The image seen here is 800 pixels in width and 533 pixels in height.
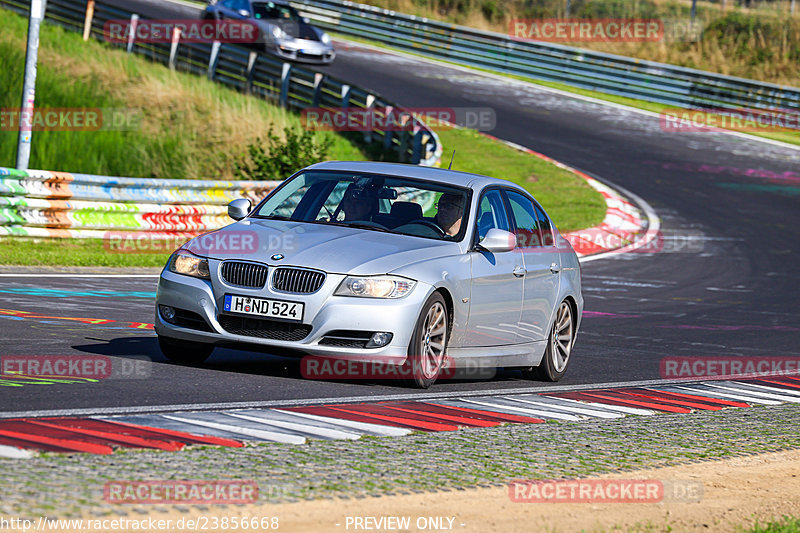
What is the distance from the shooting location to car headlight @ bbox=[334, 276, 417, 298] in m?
8.41

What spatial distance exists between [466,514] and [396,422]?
6.84ft

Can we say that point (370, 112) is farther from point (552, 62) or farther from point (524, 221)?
point (524, 221)

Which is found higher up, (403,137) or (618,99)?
(618,99)

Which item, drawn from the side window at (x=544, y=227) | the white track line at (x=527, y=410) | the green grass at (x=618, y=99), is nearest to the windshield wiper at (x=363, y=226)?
the white track line at (x=527, y=410)

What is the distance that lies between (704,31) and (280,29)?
1919 cm

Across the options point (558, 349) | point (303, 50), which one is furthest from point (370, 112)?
point (558, 349)

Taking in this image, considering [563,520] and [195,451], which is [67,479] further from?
[563,520]

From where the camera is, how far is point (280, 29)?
114 feet

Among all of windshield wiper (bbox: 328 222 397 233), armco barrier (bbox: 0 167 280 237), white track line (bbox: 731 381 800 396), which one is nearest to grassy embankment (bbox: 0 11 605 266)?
armco barrier (bbox: 0 167 280 237)

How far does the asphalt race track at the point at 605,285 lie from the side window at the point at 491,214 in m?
1.26

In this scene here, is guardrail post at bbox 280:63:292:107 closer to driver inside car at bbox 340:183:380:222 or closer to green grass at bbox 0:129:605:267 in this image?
green grass at bbox 0:129:605:267

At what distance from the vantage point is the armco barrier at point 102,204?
17.1m

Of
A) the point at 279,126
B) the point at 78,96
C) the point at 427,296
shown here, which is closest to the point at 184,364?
the point at 427,296

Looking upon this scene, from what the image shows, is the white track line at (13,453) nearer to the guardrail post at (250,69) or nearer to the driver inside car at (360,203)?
the driver inside car at (360,203)
